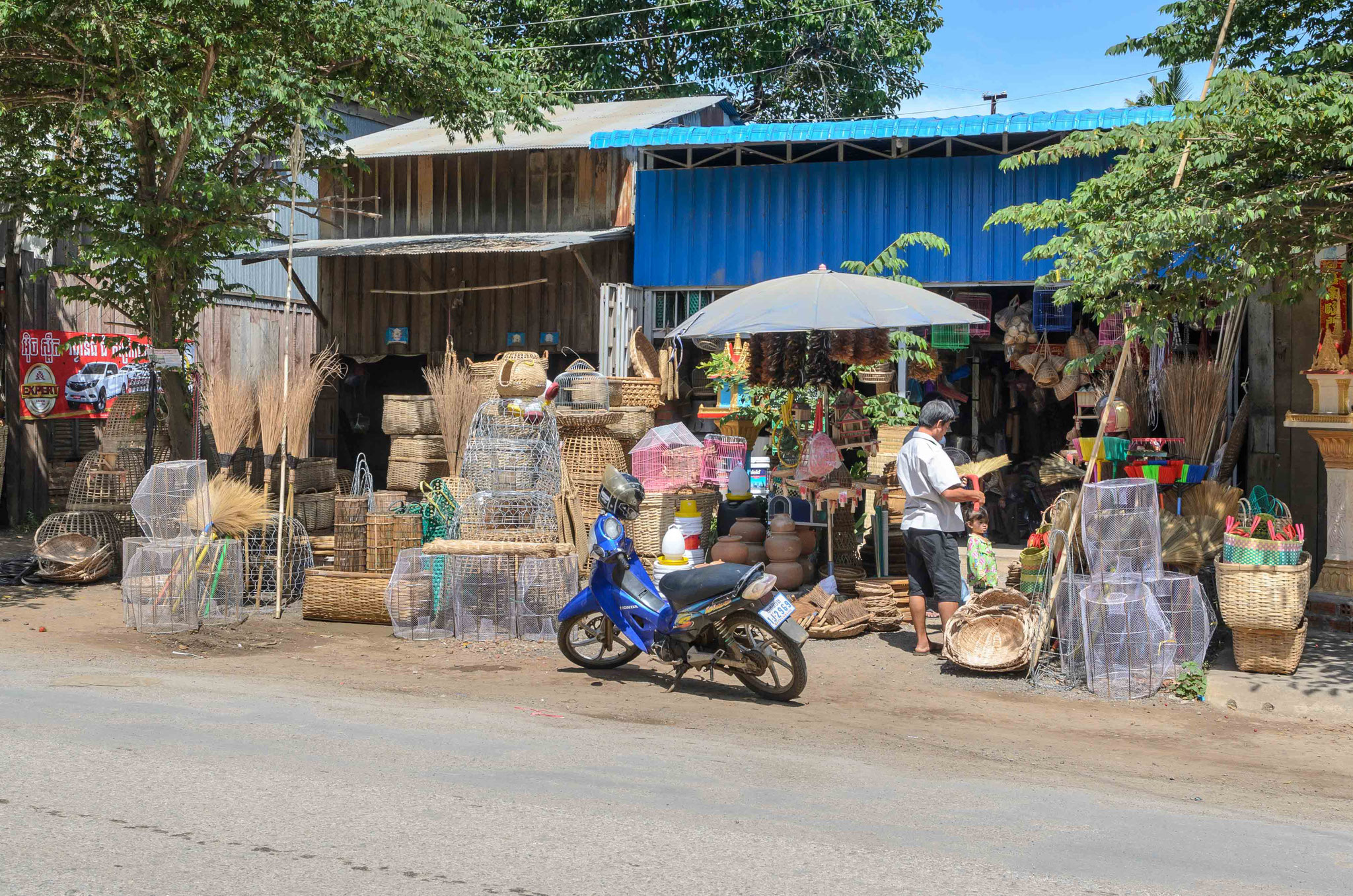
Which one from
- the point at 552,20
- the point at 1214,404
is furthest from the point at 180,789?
the point at 552,20

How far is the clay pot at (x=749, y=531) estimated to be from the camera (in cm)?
1030

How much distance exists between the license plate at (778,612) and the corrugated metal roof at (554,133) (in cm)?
873

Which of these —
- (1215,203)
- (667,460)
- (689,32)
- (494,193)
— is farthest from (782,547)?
(689,32)

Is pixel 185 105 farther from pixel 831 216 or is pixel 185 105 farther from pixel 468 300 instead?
pixel 831 216

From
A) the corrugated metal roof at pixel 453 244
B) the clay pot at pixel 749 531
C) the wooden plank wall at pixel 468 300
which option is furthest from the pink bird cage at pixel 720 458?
the wooden plank wall at pixel 468 300

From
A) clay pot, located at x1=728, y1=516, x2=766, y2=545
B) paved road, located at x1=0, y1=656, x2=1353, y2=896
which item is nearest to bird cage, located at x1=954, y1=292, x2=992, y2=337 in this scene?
clay pot, located at x1=728, y1=516, x2=766, y2=545

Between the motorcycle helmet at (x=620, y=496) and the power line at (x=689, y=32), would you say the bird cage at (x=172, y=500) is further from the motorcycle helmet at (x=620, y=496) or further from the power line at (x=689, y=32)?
the power line at (x=689, y=32)

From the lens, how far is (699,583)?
716cm

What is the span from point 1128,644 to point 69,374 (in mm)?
12839

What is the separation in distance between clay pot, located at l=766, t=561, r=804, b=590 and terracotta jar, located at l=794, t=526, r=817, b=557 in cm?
19

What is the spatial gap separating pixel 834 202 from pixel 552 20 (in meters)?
11.9

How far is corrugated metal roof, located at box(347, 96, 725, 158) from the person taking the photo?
15.6 metres

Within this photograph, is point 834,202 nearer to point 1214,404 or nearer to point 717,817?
point 1214,404

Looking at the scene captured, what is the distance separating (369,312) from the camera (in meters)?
16.7
